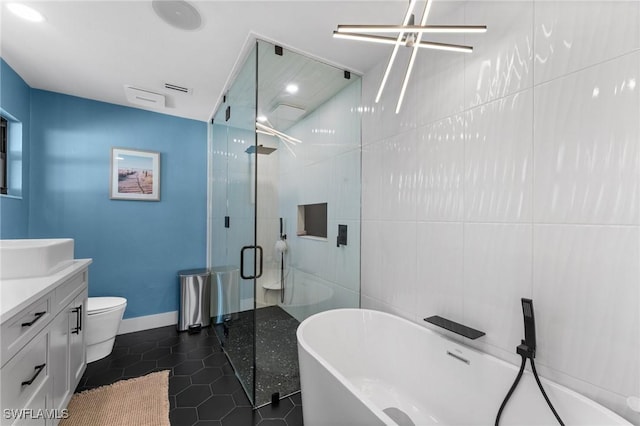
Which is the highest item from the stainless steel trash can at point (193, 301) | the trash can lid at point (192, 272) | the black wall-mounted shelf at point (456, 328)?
the black wall-mounted shelf at point (456, 328)

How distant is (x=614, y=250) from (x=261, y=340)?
2.06m

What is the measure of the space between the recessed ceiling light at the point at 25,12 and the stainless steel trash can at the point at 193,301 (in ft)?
7.92

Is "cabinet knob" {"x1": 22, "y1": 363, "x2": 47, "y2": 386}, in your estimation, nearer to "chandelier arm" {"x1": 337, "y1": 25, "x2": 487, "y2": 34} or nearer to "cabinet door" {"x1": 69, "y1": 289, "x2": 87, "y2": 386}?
"cabinet door" {"x1": 69, "y1": 289, "x2": 87, "y2": 386}

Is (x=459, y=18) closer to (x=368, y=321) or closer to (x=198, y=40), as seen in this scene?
(x=198, y=40)

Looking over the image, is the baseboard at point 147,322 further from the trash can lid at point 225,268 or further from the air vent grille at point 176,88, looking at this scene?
the air vent grille at point 176,88

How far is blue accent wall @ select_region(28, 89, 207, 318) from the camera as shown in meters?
2.65

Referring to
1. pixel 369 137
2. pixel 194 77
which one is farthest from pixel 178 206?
pixel 369 137

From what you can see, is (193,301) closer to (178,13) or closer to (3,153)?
(3,153)

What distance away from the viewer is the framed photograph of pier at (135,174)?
→ 9.65 feet

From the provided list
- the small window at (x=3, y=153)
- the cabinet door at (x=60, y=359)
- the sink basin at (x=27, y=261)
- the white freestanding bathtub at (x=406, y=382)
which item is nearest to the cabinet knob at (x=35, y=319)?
the cabinet door at (x=60, y=359)

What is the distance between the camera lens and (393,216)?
6.63 feet

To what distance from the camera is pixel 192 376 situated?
220cm

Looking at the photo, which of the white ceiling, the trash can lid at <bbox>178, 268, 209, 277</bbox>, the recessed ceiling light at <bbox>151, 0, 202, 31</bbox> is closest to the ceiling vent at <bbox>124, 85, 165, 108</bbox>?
the white ceiling

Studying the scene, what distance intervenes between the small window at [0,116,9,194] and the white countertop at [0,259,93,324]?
1.28 m
